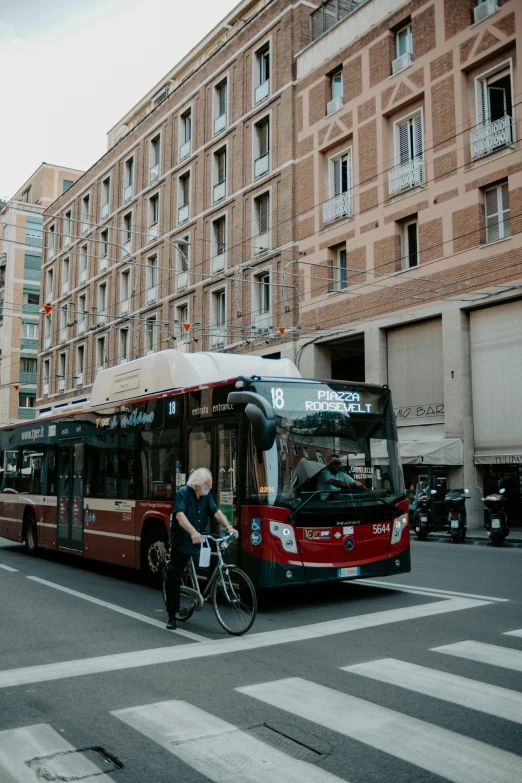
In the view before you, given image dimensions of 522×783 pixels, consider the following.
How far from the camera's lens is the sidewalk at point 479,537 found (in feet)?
59.7

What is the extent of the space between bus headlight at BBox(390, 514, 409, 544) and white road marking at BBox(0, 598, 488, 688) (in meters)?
0.98

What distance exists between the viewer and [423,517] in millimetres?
20156

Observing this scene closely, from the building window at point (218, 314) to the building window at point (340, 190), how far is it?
7.34 m

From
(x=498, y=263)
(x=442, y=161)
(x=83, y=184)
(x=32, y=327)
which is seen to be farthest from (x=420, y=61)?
(x=32, y=327)

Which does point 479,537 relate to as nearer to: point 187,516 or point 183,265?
point 187,516

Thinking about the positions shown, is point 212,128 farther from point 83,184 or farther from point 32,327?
point 32,327

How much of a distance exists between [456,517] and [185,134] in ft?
85.9

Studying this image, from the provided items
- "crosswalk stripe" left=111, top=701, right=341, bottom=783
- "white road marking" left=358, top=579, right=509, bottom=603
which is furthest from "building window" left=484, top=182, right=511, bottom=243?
"crosswalk stripe" left=111, top=701, right=341, bottom=783

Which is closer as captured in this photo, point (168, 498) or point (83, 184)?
point (168, 498)

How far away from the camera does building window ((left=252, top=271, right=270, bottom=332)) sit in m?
30.4

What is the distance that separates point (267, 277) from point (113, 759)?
27.2 m

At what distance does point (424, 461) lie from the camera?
74.2 ft

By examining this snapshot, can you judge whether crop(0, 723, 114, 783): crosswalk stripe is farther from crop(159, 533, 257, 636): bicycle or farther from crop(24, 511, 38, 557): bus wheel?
crop(24, 511, 38, 557): bus wheel

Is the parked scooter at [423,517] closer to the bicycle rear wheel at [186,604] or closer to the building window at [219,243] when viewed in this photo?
the bicycle rear wheel at [186,604]
